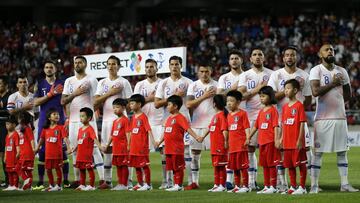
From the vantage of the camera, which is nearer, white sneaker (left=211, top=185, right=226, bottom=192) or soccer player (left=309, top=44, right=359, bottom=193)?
soccer player (left=309, top=44, right=359, bottom=193)

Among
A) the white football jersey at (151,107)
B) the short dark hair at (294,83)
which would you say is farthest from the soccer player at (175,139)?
the short dark hair at (294,83)

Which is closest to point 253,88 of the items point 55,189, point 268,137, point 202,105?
point 202,105

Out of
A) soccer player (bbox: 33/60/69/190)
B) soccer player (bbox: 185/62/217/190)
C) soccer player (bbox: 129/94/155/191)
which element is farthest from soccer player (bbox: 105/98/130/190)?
soccer player (bbox: 33/60/69/190)

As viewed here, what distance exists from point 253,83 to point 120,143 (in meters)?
2.60

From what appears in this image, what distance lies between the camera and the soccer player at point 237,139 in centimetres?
1490

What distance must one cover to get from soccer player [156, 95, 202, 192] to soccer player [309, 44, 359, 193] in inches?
89.1

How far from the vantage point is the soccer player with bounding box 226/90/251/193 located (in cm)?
1490

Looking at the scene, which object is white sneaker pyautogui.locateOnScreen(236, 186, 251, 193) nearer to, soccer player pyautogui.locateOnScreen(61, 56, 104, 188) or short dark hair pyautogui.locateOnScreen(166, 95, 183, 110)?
short dark hair pyautogui.locateOnScreen(166, 95, 183, 110)

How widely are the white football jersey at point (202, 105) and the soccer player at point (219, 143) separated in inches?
34.5

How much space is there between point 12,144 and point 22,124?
0.42 meters

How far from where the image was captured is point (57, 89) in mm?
17125

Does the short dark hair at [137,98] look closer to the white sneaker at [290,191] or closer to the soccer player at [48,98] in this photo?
the soccer player at [48,98]

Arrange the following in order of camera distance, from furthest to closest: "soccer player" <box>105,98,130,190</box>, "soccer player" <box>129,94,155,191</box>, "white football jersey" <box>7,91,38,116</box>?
"white football jersey" <box>7,91,38,116</box> < "soccer player" <box>105,98,130,190</box> < "soccer player" <box>129,94,155,191</box>

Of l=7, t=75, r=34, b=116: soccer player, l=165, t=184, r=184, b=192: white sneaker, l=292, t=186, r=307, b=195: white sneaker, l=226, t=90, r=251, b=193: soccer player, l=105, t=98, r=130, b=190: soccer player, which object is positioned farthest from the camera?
l=7, t=75, r=34, b=116: soccer player
